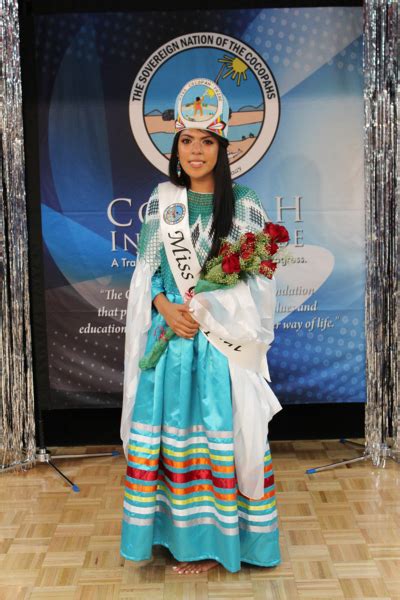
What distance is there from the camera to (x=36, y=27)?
12.3ft

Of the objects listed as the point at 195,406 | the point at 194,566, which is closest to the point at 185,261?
the point at 195,406

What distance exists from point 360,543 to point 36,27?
2.79m

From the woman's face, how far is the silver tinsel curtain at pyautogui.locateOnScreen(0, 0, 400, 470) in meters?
1.24

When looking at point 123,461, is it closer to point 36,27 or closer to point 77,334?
point 77,334

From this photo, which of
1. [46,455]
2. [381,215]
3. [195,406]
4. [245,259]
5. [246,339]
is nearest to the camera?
[245,259]

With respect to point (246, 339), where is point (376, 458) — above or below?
below

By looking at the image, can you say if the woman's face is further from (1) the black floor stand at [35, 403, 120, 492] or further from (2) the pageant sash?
(1) the black floor stand at [35, 403, 120, 492]

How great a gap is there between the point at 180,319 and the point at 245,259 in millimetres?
338

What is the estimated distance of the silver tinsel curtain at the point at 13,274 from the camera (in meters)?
3.62

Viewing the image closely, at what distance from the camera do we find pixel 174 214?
8.91 ft

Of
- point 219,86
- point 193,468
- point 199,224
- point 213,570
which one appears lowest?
point 213,570

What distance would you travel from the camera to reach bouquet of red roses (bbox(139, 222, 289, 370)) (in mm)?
2500

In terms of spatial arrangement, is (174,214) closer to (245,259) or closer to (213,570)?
(245,259)

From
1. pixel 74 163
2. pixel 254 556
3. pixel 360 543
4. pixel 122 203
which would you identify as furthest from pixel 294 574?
pixel 74 163
